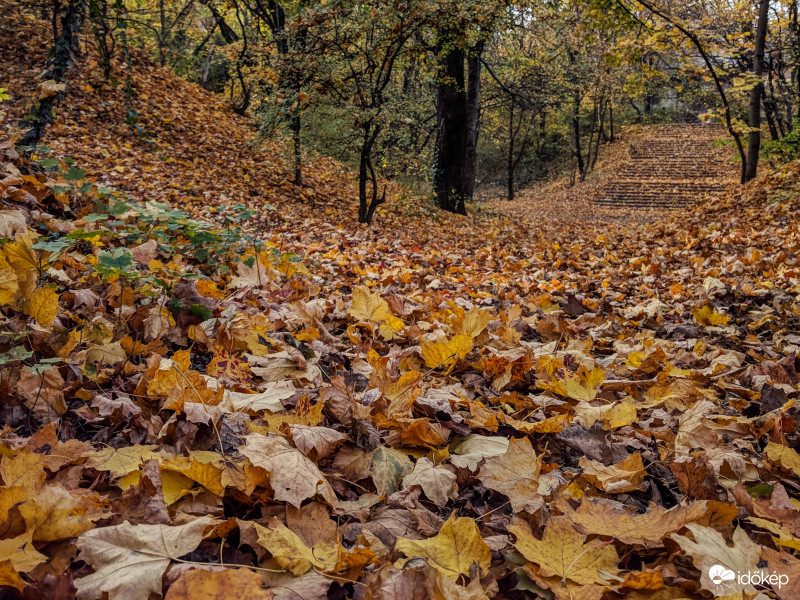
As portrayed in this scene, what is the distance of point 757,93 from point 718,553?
10.9 m

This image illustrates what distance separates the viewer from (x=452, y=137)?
10.5 metres

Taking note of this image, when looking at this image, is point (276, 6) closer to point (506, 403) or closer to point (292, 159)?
point (292, 159)

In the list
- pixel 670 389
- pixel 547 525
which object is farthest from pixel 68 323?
pixel 670 389

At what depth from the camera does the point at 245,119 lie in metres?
12.5

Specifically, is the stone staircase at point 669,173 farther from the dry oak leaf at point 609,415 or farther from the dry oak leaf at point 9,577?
the dry oak leaf at point 9,577

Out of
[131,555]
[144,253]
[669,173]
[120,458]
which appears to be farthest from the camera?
[669,173]

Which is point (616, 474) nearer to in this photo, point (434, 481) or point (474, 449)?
point (474, 449)

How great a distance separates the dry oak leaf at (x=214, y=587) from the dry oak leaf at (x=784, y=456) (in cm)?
145

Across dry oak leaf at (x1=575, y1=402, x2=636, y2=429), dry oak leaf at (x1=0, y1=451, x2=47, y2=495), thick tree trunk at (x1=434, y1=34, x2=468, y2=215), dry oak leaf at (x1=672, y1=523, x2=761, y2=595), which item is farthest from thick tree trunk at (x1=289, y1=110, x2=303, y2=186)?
dry oak leaf at (x1=672, y1=523, x2=761, y2=595)

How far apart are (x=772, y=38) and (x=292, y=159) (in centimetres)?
1158

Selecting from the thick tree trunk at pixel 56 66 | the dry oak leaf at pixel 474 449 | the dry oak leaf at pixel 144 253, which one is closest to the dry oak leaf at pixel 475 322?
the dry oak leaf at pixel 474 449

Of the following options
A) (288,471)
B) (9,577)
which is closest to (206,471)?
(288,471)

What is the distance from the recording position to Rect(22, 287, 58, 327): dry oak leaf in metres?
1.58

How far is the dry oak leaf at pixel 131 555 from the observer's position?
781 mm
